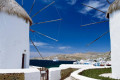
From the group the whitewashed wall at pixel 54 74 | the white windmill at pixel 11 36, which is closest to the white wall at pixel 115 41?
the whitewashed wall at pixel 54 74

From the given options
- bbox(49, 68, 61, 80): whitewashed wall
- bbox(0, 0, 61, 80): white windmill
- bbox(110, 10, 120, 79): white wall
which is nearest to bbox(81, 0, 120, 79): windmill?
bbox(110, 10, 120, 79): white wall

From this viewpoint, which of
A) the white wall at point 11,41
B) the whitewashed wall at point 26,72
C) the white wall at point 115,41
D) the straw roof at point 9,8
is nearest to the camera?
the whitewashed wall at point 26,72

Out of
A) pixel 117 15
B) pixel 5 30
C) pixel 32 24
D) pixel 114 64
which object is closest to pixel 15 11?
pixel 5 30

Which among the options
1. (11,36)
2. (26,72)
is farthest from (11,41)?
(26,72)

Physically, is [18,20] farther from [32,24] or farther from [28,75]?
[28,75]

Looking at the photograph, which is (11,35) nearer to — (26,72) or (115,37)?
(26,72)

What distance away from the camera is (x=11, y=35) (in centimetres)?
950

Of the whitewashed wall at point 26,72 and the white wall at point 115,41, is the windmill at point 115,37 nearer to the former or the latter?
the white wall at point 115,41

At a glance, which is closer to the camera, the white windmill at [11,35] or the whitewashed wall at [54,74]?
the white windmill at [11,35]

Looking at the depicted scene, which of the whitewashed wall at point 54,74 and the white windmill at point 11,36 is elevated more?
the white windmill at point 11,36

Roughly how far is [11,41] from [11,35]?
0.41 metres

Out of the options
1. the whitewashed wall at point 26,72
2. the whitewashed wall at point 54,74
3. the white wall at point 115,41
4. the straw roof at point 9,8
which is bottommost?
the whitewashed wall at point 54,74

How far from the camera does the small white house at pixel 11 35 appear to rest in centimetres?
906

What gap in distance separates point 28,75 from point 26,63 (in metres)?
4.08
